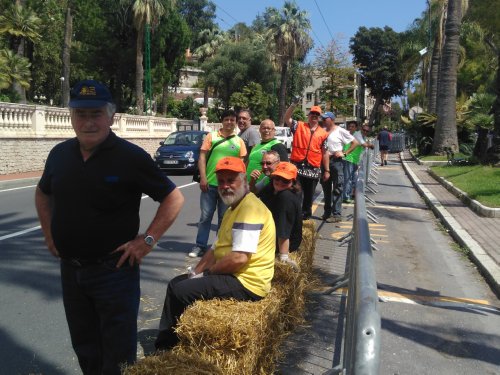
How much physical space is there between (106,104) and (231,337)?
1496 millimetres

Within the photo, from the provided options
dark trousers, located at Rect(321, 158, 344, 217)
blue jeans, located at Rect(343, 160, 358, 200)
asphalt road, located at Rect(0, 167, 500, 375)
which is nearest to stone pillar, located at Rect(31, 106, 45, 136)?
asphalt road, located at Rect(0, 167, 500, 375)

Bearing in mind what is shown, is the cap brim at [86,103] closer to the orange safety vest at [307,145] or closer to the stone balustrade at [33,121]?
the orange safety vest at [307,145]

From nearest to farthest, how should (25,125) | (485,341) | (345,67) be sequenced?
(485,341) < (25,125) < (345,67)

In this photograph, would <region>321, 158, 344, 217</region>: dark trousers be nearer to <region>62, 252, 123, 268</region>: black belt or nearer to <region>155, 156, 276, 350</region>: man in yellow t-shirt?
<region>155, 156, 276, 350</region>: man in yellow t-shirt

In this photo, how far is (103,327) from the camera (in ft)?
9.11

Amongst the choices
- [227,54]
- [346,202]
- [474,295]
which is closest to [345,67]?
[227,54]

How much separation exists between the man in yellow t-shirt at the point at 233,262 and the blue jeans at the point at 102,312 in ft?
2.27

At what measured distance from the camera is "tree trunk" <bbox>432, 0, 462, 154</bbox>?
19938 millimetres

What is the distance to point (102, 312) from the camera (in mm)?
2754

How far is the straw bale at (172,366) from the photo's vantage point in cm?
268

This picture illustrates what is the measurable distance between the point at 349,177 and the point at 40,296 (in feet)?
24.8

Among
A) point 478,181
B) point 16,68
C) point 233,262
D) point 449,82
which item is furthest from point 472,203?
point 16,68

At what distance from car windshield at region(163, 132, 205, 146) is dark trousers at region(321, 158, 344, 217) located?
11.1 metres

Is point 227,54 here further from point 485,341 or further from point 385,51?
point 485,341
